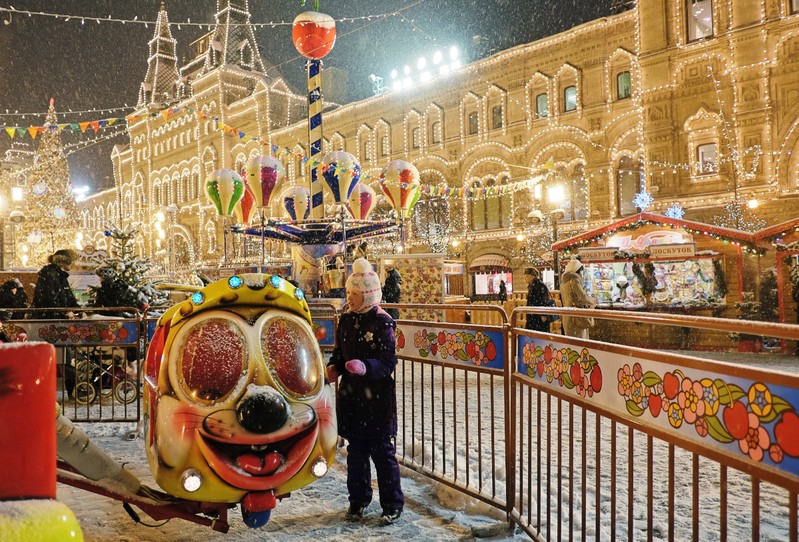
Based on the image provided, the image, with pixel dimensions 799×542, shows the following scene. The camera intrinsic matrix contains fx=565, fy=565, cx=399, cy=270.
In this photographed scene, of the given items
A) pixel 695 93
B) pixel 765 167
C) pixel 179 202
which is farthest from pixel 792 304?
pixel 179 202

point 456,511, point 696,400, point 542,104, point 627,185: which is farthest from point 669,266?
point 542,104

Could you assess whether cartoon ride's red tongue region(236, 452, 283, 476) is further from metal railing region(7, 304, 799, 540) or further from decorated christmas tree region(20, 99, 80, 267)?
decorated christmas tree region(20, 99, 80, 267)

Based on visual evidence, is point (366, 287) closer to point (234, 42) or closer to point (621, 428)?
point (621, 428)

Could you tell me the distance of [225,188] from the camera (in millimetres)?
15453

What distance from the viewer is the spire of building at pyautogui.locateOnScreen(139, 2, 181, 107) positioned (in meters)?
53.7

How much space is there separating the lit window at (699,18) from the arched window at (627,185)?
5147mm

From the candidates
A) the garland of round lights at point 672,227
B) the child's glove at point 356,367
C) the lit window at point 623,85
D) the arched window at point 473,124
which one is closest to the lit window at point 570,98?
the lit window at point 623,85

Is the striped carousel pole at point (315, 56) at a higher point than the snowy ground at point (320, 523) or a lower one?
higher

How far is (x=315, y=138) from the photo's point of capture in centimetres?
1677

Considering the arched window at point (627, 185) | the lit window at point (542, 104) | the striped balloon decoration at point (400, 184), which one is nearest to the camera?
the striped balloon decoration at point (400, 184)

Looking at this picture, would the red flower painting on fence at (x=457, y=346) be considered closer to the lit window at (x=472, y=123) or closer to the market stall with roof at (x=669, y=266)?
the market stall with roof at (x=669, y=266)

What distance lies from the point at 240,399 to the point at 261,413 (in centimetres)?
19

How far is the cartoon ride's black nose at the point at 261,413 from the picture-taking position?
288 centimetres

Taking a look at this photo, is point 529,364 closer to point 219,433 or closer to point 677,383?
point 677,383
